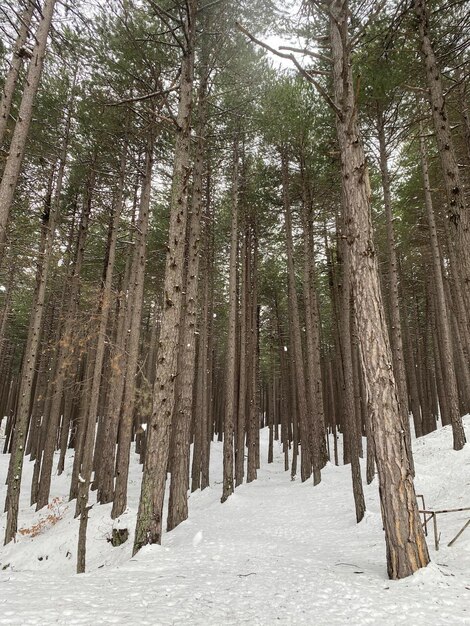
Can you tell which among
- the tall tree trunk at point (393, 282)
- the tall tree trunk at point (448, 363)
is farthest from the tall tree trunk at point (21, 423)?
the tall tree trunk at point (448, 363)

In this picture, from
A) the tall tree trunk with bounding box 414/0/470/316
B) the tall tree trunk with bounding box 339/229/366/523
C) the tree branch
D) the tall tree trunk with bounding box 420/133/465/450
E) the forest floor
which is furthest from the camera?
the tall tree trunk with bounding box 420/133/465/450

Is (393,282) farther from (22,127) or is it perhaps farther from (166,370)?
(22,127)

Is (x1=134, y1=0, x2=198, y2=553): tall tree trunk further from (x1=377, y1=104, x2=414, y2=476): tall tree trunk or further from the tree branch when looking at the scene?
(x1=377, y1=104, x2=414, y2=476): tall tree trunk

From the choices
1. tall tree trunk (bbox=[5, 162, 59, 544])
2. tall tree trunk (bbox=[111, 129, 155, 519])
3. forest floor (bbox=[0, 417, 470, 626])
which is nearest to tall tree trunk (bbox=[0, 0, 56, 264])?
tall tree trunk (bbox=[5, 162, 59, 544])

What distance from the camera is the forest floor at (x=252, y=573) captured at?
10.3ft

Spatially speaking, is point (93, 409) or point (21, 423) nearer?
point (21, 423)

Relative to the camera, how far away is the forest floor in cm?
315

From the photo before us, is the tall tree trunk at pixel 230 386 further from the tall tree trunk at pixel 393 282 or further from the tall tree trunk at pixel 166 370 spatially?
the tall tree trunk at pixel 166 370

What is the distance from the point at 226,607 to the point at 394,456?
2.37m

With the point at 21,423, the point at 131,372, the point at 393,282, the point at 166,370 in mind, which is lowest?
the point at 21,423

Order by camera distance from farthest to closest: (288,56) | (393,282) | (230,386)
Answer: (230,386), (393,282), (288,56)

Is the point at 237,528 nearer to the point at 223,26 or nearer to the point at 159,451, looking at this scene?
the point at 159,451

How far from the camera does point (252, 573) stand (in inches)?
181

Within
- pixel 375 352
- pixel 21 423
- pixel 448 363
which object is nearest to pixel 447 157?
pixel 375 352
